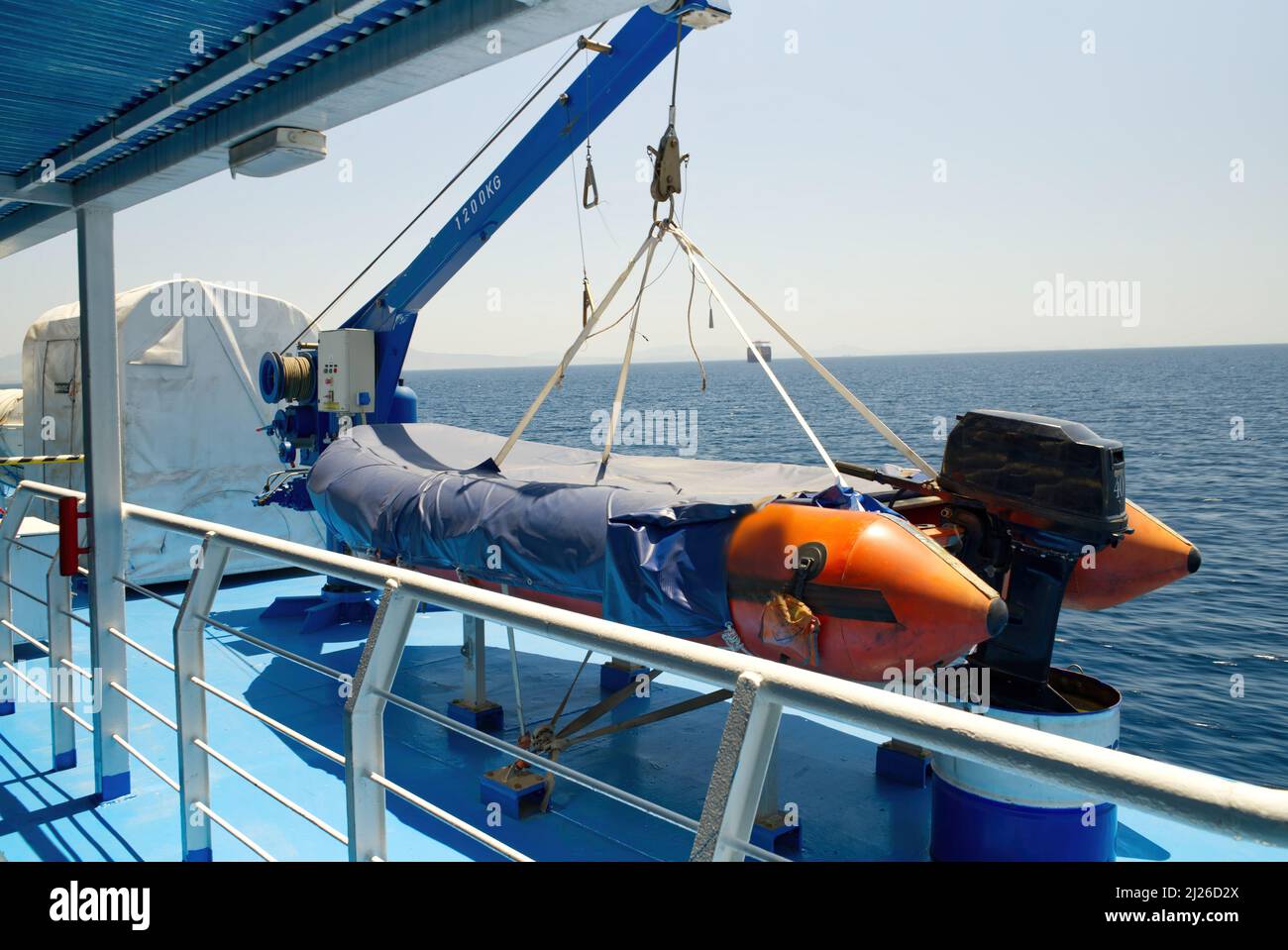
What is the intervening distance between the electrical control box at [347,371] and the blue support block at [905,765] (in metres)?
4.54

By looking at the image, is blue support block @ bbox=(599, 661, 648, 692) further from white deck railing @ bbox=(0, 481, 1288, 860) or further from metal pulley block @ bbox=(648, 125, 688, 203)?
white deck railing @ bbox=(0, 481, 1288, 860)

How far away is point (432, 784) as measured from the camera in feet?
16.0

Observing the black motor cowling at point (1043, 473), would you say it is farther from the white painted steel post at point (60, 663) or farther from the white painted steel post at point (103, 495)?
the white painted steel post at point (60, 663)

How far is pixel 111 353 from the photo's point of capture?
13.4 ft

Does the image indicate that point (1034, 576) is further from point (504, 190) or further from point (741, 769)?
point (504, 190)

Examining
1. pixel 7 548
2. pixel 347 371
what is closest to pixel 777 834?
pixel 7 548

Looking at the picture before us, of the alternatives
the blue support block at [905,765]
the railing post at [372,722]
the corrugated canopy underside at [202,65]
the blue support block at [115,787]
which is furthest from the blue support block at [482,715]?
the railing post at [372,722]

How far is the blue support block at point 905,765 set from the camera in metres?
4.99

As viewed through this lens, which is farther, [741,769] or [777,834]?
[777,834]

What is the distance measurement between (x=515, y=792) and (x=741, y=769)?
341 centimetres

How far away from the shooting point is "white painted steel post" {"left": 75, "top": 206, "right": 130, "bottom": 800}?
3.97 meters

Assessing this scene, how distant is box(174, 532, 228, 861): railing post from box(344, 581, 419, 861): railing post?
3.24 feet

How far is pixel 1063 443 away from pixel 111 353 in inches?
152
